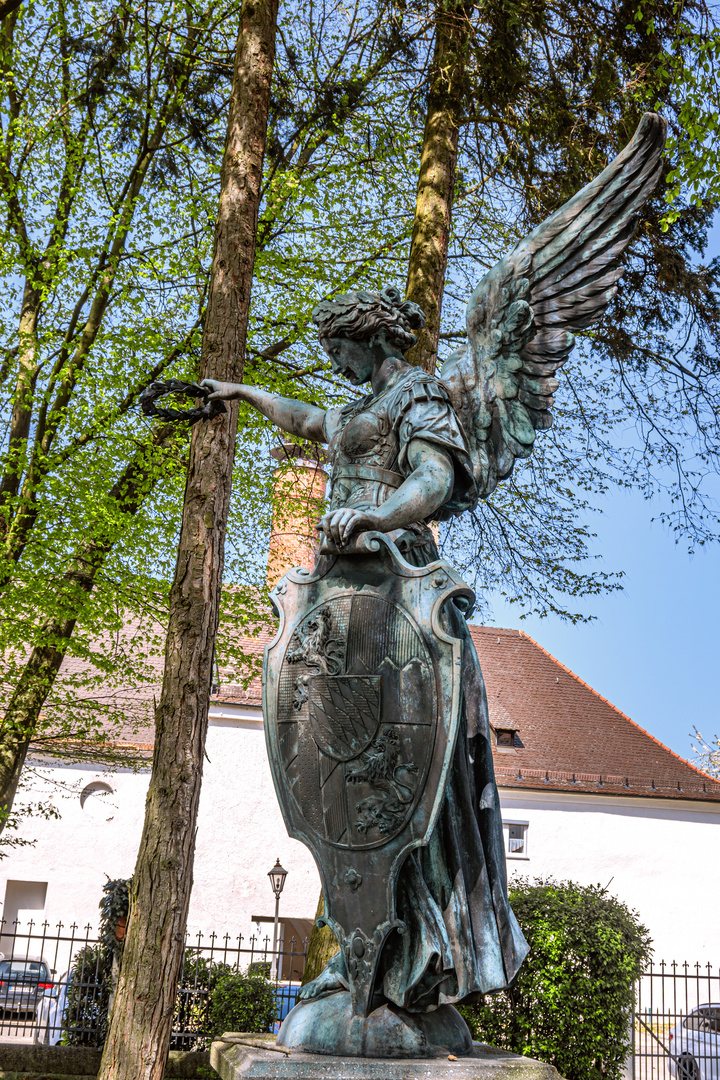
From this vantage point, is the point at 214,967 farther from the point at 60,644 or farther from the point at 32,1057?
the point at 60,644

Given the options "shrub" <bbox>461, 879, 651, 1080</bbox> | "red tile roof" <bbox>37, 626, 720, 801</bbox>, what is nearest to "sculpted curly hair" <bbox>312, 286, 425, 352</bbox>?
"shrub" <bbox>461, 879, 651, 1080</bbox>

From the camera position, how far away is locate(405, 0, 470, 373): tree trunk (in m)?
9.38

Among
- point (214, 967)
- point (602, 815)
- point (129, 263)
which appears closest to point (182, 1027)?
point (214, 967)

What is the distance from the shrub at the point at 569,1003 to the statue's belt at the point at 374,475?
763 cm

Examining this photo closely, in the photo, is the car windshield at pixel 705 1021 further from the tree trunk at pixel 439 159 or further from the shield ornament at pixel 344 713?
the shield ornament at pixel 344 713

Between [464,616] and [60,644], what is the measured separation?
9.06 m

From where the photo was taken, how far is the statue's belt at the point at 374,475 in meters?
3.12

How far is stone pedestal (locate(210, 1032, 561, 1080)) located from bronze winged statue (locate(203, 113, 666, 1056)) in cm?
11

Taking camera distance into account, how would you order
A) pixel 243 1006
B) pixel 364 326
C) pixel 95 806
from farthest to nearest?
pixel 95 806
pixel 243 1006
pixel 364 326

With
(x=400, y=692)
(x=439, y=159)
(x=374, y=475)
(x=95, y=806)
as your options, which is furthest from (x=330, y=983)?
(x=95, y=806)

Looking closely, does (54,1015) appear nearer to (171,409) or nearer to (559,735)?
(171,409)

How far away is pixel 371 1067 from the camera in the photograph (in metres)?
2.39

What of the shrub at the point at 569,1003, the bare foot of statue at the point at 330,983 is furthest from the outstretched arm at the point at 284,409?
the shrub at the point at 569,1003

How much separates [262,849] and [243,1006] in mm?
12575
